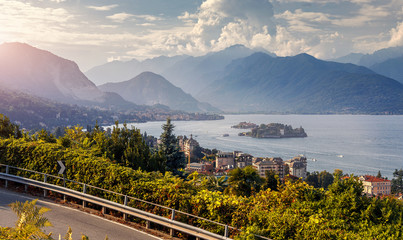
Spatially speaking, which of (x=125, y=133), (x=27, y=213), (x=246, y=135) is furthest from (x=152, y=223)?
(x=246, y=135)

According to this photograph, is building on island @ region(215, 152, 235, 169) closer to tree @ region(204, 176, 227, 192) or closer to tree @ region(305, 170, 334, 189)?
tree @ region(305, 170, 334, 189)

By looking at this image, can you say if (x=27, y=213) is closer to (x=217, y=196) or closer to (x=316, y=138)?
(x=217, y=196)

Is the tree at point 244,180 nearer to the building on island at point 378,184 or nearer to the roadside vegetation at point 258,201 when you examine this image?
the roadside vegetation at point 258,201

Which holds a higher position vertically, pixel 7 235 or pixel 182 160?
pixel 7 235

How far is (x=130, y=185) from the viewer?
30.7 feet

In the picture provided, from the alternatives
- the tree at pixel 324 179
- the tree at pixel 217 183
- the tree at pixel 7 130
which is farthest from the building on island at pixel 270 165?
the tree at pixel 7 130

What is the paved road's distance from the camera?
8078mm

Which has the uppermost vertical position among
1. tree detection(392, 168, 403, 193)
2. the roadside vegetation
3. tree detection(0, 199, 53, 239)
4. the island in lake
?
tree detection(0, 199, 53, 239)

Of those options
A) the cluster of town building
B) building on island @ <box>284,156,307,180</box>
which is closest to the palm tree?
the cluster of town building

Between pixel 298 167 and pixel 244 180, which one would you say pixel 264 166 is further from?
pixel 244 180

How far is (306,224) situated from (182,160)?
58.2ft

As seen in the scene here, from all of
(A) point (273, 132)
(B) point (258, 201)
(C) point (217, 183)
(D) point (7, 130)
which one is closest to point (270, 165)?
(C) point (217, 183)

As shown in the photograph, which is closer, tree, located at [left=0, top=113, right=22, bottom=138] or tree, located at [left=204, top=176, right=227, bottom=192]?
tree, located at [left=204, top=176, right=227, bottom=192]

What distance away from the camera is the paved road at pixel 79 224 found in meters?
8.08
